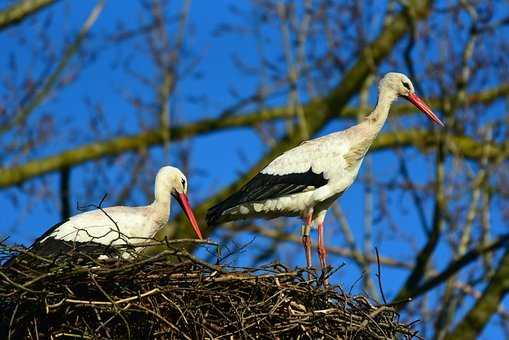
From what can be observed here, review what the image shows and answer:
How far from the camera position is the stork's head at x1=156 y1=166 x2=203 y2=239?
10.5m

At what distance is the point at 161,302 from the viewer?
27.1ft

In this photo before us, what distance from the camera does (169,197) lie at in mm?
10414

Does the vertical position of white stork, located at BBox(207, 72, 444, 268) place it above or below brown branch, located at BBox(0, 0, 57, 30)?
below

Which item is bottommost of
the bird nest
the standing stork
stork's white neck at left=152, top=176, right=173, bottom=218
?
the bird nest

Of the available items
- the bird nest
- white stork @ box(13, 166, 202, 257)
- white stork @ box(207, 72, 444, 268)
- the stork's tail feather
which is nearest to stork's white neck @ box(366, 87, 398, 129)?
white stork @ box(207, 72, 444, 268)

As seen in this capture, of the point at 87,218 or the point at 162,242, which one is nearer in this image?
the point at 162,242

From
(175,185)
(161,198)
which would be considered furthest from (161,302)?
(175,185)

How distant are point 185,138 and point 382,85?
22.8 ft

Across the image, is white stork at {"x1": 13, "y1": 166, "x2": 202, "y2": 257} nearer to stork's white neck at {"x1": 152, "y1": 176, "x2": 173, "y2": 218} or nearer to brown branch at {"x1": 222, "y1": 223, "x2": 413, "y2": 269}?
stork's white neck at {"x1": 152, "y1": 176, "x2": 173, "y2": 218}

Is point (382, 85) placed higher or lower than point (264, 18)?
lower

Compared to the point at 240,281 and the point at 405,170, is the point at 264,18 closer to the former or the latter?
the point at 405,170

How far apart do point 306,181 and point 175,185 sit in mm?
1046

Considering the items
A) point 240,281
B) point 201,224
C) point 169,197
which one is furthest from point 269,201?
point 201,224

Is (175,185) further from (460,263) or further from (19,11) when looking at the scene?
(19,11)
